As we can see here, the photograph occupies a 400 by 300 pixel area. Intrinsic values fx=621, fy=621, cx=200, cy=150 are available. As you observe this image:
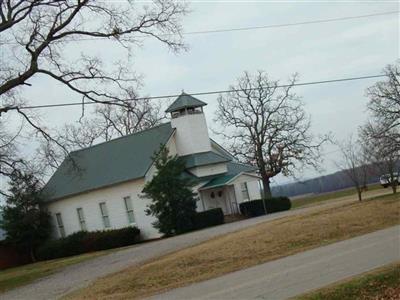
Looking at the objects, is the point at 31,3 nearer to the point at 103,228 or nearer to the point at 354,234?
the point at 354,234

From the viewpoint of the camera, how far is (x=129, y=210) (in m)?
44.4

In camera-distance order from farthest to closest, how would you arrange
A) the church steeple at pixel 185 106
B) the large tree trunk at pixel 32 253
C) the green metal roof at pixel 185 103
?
the large tree trunk at pixel 32 253
the church steeple at pixel 185 106
the green metal roof at pixel 185 103

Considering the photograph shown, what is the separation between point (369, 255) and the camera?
1524cm

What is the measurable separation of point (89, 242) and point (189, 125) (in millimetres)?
10790

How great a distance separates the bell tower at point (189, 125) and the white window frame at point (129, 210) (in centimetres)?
498

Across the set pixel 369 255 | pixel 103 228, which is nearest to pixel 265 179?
pixel 103 228

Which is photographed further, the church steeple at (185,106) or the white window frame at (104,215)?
the white window frame at (104,215)

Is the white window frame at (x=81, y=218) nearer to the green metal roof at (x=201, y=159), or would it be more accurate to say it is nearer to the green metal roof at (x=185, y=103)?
the green metal roof at (x=201, y=159)

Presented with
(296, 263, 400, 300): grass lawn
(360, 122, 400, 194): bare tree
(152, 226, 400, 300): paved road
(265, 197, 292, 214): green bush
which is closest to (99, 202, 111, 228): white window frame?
(265, 197, 292, 214): green bush

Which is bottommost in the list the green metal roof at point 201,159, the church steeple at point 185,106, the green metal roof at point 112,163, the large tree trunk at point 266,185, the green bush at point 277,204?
the green bush at point 277,204

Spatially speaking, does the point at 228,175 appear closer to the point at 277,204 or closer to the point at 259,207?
the point at 259,207

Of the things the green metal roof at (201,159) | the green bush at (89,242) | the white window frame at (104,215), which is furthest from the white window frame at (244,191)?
the white window frame at (104,215)

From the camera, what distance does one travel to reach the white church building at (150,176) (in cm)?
4366

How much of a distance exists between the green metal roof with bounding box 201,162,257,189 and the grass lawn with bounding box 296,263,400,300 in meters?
31.0
